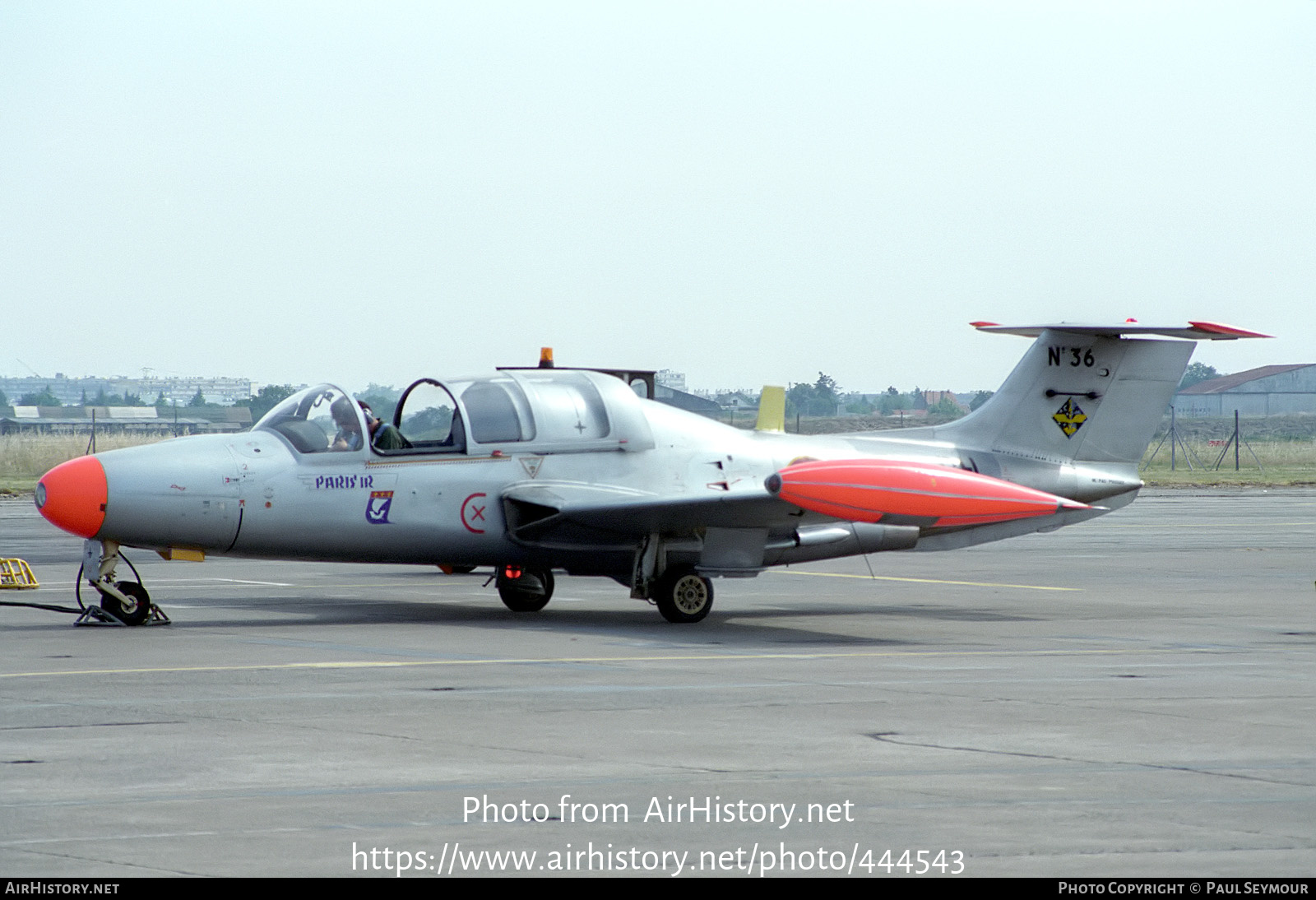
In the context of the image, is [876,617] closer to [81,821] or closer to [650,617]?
[650,617]

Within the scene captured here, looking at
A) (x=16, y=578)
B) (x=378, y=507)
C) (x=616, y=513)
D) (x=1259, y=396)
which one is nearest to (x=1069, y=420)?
(x=616, y=513)

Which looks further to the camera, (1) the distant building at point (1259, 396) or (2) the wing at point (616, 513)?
(1) the distant building at point (1259, 396)

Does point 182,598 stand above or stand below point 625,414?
below

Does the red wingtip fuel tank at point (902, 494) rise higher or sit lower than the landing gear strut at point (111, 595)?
higher

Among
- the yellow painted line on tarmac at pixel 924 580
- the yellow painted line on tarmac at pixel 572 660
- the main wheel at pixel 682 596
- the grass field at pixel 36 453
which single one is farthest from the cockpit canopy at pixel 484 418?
the grass field at pixel 36 453

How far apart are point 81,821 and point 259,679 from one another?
492 cm

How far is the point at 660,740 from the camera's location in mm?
9875

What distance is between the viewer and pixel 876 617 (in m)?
18.2

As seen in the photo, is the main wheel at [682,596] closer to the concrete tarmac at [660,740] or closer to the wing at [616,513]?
the concrete tarmac at [660,740]

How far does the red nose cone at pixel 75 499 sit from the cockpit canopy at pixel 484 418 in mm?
1928

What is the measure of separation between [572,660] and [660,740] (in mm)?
4097

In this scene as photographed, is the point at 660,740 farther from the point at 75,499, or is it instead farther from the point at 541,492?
the point at 75,499

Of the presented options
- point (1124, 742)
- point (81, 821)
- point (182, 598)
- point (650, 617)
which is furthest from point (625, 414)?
point (81, 821)

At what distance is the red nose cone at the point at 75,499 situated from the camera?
50.4 ft
